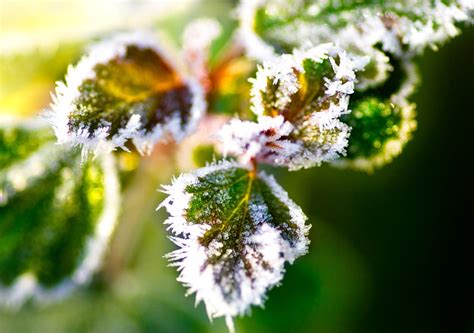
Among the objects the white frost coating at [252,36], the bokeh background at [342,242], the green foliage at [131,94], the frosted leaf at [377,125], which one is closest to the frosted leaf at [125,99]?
the green foliage at [131,94]

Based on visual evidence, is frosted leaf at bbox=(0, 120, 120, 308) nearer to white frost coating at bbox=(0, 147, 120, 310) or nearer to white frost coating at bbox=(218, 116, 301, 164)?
white frost coating at bbox=(0, 147, 120, 310)

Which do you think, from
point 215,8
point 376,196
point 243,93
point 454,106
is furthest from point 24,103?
point 454,106

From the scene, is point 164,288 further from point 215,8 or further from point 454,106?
point 454,106

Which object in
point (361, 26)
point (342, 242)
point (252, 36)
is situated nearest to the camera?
point (361, 26)

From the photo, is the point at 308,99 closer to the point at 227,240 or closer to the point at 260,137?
the point at 260,137

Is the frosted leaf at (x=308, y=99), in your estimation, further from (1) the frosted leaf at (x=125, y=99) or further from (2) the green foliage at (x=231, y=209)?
(1) the frosted leaf at (x=125, y=99)

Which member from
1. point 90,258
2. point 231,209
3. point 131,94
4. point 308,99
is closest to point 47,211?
point 90,258
